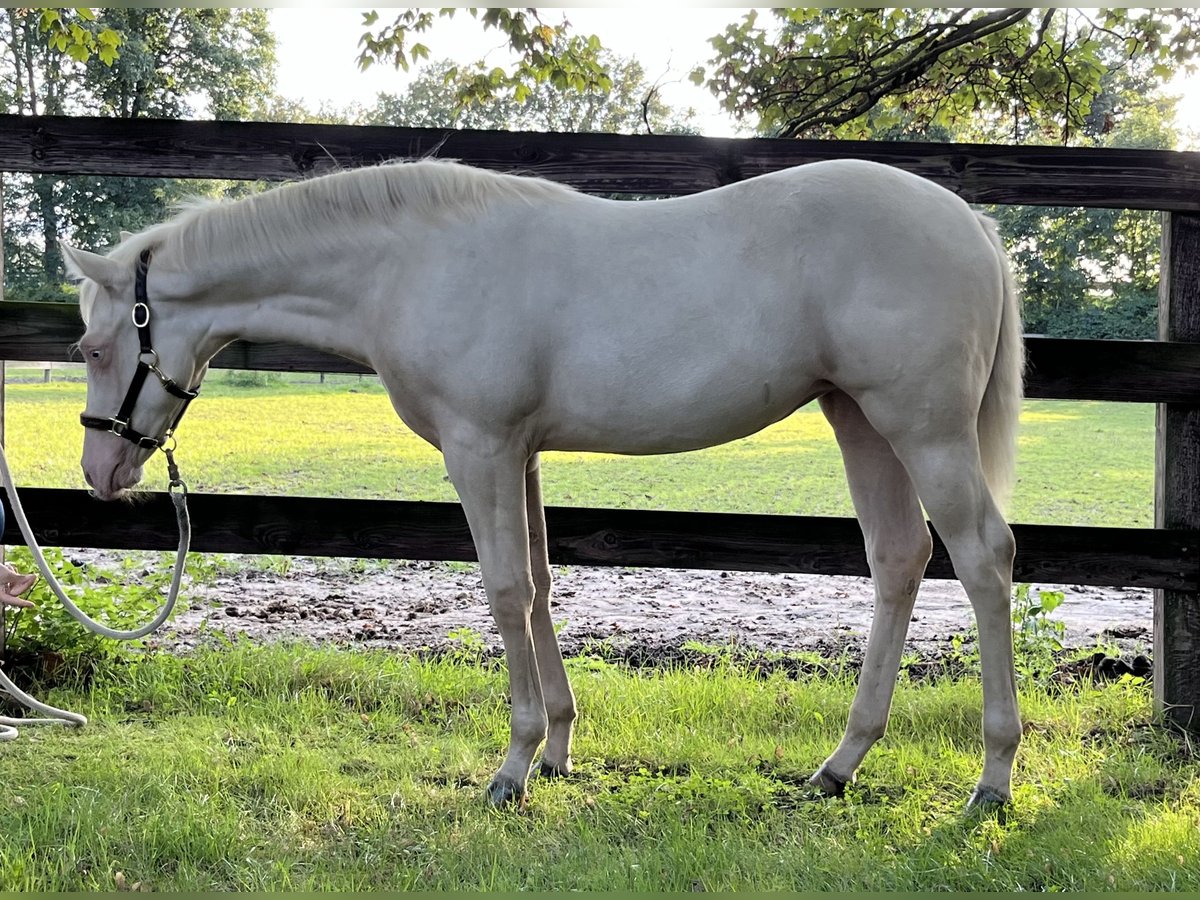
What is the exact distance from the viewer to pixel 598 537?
11.6ft

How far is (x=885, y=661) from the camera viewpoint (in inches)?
118

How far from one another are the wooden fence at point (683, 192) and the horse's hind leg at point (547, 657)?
49 centimetres

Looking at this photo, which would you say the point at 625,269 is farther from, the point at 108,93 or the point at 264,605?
the point at 108,93

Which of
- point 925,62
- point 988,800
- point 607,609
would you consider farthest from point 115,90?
point 988,800

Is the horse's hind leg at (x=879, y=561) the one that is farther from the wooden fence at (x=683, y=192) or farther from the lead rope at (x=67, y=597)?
the lead rope at (x=67, y=597)

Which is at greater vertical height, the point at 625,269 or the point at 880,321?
the point at 625,269

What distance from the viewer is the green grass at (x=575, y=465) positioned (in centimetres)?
857

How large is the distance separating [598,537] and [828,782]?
3.86 ft

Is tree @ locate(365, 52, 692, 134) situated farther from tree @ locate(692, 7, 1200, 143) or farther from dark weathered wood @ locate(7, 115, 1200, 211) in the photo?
dark weathered wood @ locate(7, 115, 1200, 211)

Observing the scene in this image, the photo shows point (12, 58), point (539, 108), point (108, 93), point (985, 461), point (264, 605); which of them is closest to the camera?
point (985, 461)

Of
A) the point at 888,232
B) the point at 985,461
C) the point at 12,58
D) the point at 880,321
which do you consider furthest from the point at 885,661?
the point at 12,58

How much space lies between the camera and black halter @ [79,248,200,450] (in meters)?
2.79

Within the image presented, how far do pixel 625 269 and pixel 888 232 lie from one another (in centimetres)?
75

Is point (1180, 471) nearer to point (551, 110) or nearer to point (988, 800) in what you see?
point (988, 800)
